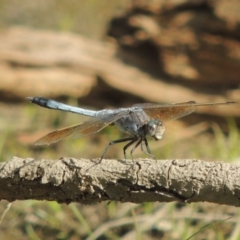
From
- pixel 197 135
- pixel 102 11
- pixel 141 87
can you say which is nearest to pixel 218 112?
pixel 197 135

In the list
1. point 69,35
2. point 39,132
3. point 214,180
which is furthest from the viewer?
point 69,35

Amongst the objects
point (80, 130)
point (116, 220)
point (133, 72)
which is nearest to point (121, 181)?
point (80, 130)

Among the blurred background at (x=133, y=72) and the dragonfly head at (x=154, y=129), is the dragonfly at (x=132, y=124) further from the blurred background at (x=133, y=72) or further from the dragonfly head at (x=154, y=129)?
the blurred background at (x=133, y=72)

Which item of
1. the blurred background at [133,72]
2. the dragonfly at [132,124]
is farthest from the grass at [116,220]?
the blurred background at [133,72]

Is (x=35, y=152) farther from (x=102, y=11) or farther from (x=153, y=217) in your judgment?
(x=102, y=11)

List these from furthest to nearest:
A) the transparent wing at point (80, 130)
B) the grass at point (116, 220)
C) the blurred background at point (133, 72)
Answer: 1. the blurred background at point (133, 72)
2. the grass at point (116, 220)
3. the transparent wing at point (80, 130)

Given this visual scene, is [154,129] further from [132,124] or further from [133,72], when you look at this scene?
[133,72]
